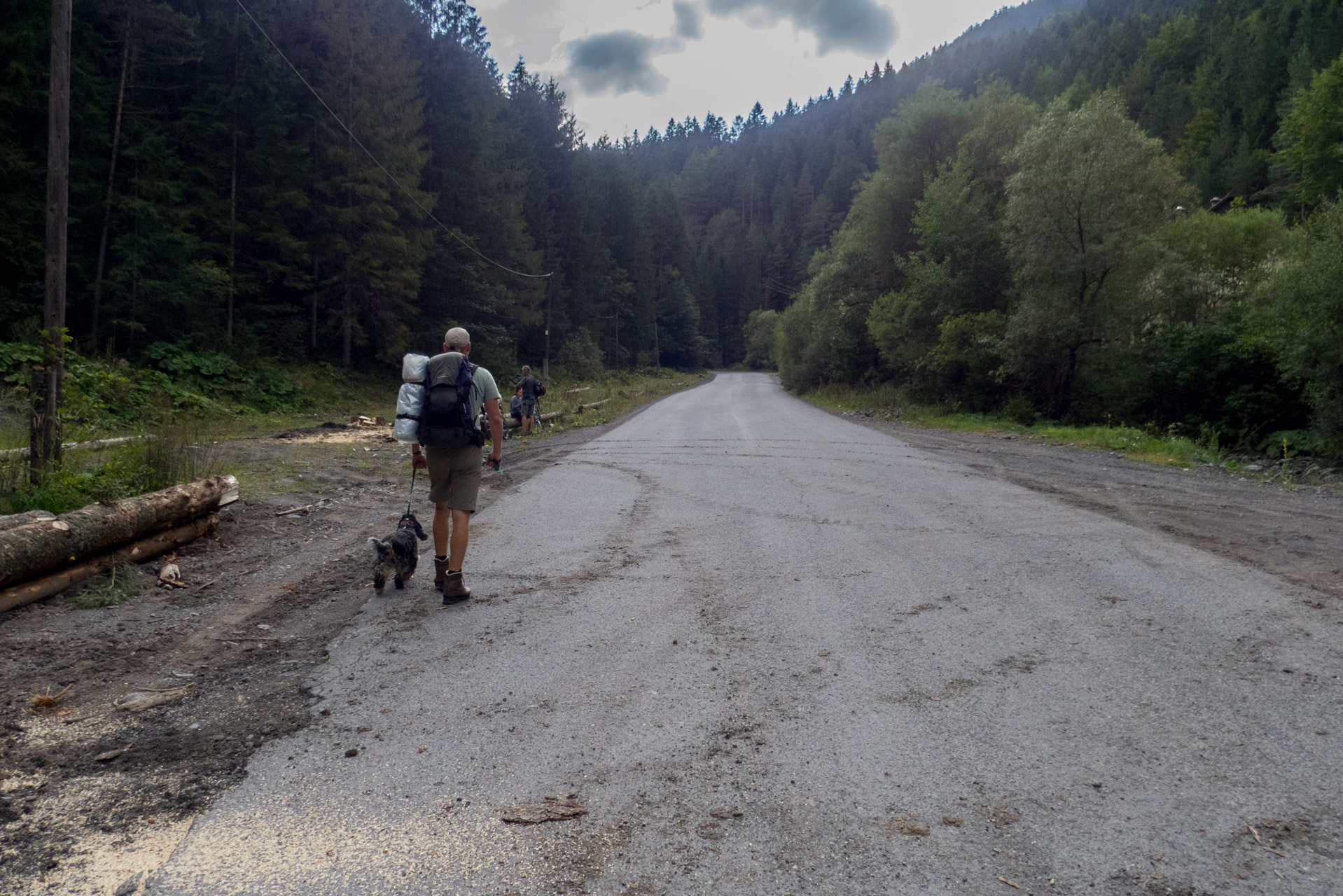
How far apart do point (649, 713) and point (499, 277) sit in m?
36.8

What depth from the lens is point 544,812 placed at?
8.68 ft

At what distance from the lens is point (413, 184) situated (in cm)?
2908

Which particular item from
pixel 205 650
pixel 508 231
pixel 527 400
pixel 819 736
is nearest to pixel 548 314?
pixel 508 231

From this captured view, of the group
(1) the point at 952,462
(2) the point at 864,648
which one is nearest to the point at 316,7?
(1) the point at 952,462

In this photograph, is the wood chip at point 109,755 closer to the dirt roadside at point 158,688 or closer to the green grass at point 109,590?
the dirt roadside at point 158,688

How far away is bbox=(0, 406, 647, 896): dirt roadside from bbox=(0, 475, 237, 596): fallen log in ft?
0.95

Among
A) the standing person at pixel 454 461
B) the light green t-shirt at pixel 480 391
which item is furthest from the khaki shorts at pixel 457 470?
the light green t-shirt at pixel 480 391

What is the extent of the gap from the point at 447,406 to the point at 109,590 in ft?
9.23

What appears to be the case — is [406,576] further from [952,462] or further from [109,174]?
[109,174]

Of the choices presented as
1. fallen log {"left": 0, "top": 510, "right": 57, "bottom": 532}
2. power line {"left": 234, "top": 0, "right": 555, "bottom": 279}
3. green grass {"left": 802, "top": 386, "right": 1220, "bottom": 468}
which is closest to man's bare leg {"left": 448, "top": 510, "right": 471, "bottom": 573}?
fallen log {"left": 0, "top": 510, "right": 57, "bottom": 532}

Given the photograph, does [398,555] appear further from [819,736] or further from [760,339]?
[760,339]

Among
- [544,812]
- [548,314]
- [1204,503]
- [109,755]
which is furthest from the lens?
[548,314]

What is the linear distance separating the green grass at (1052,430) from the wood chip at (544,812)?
13.8 meters

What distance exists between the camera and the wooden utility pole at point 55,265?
691 cm
